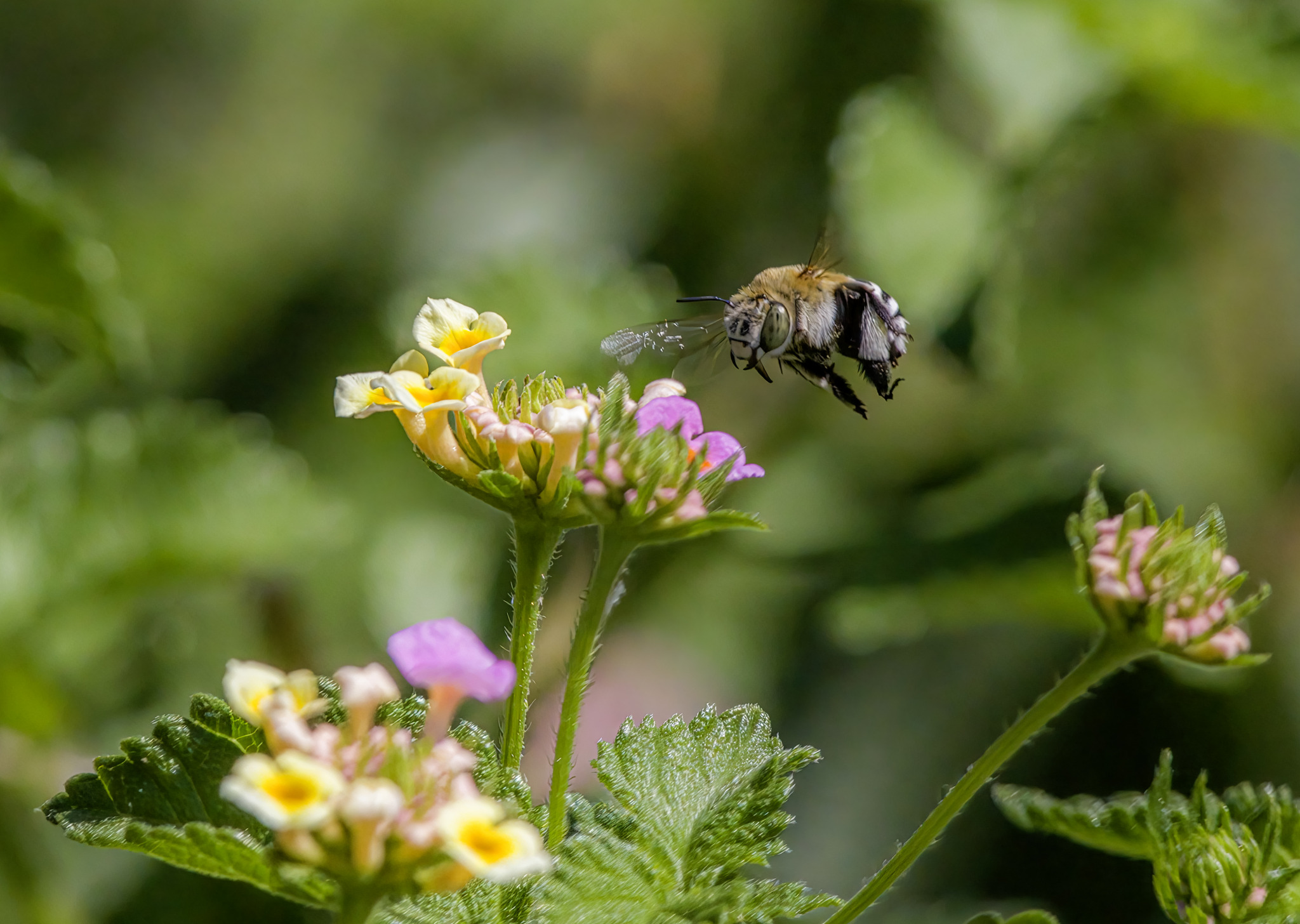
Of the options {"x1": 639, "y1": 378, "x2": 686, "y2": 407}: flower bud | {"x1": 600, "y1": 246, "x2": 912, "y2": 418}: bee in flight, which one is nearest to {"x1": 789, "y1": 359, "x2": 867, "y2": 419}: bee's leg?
{"x1": 600, "y1": 246, "x2": 912, "y2": 418}: bee in flight

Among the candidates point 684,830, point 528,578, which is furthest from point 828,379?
point 684,830

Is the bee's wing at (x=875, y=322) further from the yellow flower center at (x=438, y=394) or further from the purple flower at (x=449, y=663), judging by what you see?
the purple flower at (x=449, y=663)

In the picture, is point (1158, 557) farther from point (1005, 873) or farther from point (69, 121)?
point (69, 121)

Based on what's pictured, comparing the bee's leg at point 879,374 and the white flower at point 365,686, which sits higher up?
the bee's leg at point 879,374

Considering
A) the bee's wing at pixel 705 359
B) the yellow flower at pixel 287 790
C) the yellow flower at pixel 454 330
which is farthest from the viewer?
the bee's wing at pixel 705 359

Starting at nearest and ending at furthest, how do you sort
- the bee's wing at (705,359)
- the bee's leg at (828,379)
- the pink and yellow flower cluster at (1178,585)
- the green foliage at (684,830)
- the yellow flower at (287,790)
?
the yellow flower at (287,790)
the green foliage at (684,830)
the pink and yellow flower cluster at (1178,585)
the bee's leg at (828,379)
the bee's wing at (705,359)

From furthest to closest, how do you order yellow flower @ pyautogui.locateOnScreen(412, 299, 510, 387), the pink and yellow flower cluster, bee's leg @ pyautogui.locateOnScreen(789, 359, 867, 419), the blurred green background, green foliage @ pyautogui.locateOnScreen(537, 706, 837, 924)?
the blurred green background → bee's leg @ pyautogui.locateOnScreen(789, 359, 867, 419) → yellow flower @ pyautogui.locateOnScreen(412, 299, 510, 387) → the pink and yellow flower cluster → green foliage @ pyautogui.locateOnScreen(537, 706, 837, 924)

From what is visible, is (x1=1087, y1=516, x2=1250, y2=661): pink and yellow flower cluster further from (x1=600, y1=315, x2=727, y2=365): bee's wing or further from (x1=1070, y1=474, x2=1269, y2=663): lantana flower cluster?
(x1=600, y1=315, x2=727, y2=365): bee's wing

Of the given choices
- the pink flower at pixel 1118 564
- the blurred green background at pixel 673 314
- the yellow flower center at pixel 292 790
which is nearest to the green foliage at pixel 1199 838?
the pink flower at pixel 1118 564
